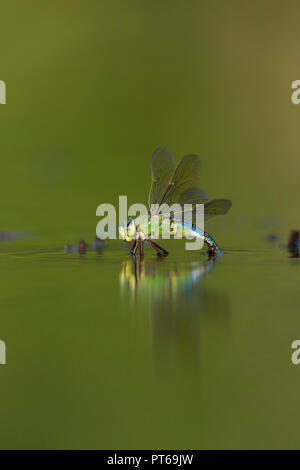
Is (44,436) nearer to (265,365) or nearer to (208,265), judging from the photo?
(265,365)

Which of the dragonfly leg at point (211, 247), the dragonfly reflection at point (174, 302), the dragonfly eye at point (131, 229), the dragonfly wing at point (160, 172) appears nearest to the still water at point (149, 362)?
the dragonfly reflection at point (174, 302)

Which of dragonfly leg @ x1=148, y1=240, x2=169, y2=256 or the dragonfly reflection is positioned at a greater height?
dragonfly leg @ x1=148, y1=240, x2=169, y2=256

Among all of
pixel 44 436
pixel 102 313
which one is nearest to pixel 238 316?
pixel 102 313

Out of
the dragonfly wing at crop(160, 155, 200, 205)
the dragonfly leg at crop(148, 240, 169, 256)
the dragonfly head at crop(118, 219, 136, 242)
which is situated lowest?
the dragonfly leg at crop(148, 240, 169, 256)
